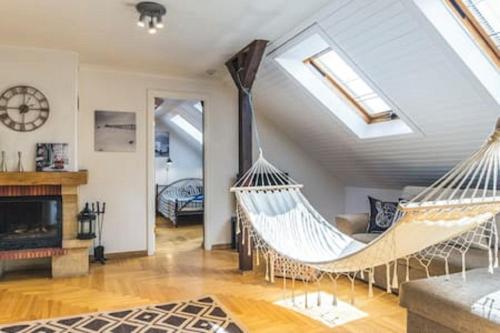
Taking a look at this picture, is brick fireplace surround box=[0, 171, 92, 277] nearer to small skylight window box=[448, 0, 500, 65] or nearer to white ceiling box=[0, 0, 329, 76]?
white ceiling box=[0, 0, 329, 76]

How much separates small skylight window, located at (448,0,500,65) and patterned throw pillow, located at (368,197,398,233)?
162 cm

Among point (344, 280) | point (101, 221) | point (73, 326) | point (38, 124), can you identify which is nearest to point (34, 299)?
point (73, 326)

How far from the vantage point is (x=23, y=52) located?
3.75m

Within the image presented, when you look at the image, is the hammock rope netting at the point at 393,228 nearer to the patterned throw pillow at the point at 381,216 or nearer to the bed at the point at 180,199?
the patterned throw pillow at the point at 381,216

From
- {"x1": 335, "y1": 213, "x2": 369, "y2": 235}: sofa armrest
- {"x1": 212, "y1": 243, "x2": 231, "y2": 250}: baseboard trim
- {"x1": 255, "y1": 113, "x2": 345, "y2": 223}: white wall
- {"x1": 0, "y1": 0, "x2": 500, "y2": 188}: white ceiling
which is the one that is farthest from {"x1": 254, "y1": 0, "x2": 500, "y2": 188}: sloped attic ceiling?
{"x1": 212, "y1": 243, "x2": 231, "y2": 250}: baseboard trim

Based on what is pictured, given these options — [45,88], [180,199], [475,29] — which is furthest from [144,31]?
[180,199]

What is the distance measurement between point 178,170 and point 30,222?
4.55m

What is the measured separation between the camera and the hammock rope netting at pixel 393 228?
1617mm

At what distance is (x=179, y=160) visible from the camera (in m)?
8.34

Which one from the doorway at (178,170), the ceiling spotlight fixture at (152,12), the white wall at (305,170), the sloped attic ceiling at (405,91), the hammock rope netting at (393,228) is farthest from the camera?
the doorway at (178,170)

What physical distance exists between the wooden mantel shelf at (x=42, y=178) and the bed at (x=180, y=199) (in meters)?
3.08

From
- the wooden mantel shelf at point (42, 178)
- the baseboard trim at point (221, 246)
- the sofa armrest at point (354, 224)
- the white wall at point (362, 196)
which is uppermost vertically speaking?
the wooden mantel shelf at point (42, 178)

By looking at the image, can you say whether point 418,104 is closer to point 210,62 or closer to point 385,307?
point 385,307

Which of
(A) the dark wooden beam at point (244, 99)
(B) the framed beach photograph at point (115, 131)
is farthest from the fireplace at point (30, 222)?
(A) the dark wooden beam at point (244, 99)
